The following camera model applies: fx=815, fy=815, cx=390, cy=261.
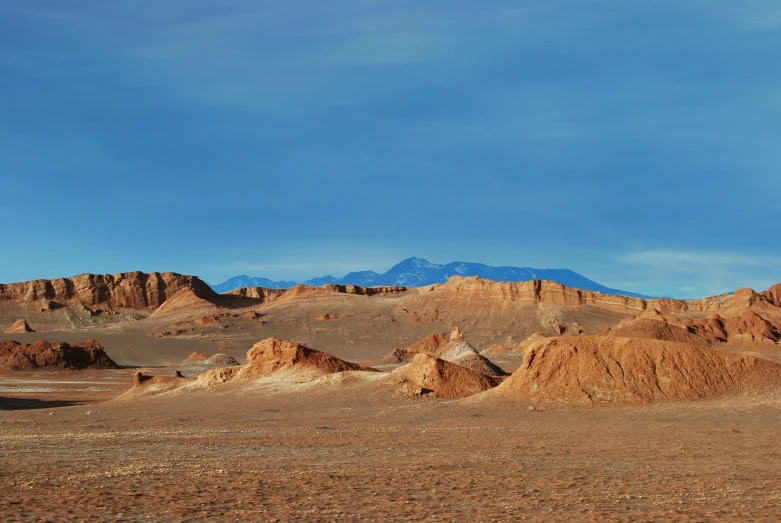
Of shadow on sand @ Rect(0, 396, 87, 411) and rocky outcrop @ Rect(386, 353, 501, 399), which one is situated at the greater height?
rocky outcrop @ Rect(386, 353, 501, 399)

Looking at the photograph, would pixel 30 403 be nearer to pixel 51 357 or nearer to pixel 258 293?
pixel 51 357

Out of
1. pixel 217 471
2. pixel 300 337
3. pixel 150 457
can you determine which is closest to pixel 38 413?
pixel 150 457

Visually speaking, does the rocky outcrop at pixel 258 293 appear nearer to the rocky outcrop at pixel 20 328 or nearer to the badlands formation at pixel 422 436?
the rocky outcrop at pixel 20 328

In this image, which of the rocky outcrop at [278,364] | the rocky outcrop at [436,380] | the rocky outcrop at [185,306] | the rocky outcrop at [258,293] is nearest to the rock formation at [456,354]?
A: the rocky outcrop at [436,380]

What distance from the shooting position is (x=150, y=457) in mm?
16125

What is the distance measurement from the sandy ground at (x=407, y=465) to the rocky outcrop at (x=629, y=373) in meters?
1.22

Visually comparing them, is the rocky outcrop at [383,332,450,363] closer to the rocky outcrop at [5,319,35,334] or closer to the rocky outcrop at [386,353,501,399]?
the rocky outcrop at [386,353,501,399]

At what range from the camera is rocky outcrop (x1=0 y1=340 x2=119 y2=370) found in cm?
7300

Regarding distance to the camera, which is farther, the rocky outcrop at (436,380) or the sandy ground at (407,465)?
the rocky outcrop at (436,380)

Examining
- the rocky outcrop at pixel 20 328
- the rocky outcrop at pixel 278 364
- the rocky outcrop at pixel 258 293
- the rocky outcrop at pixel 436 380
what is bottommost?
the rocky outcrop at pixel 436 380

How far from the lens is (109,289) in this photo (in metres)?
142

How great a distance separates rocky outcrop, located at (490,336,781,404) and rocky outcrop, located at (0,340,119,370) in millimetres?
56206

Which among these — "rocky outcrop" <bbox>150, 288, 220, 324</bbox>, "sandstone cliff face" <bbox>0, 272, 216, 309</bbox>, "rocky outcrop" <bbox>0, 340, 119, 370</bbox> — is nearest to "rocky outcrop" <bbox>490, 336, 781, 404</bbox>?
"rocky outcrop" <bbox>0, 340, 119, 370</bbox>

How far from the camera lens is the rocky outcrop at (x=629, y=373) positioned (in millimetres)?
28406
